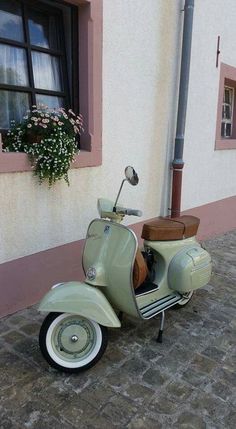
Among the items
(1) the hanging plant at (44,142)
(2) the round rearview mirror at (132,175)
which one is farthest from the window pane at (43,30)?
(2) the round rearview mirror at (132,175)

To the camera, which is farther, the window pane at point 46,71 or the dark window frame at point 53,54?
the window pane at point 46,71

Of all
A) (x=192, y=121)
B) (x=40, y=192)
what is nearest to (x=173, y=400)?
(x=40, y=192)

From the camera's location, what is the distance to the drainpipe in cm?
430

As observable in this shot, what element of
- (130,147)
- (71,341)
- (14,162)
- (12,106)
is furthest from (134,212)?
(130,147)

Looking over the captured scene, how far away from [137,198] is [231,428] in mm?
2698

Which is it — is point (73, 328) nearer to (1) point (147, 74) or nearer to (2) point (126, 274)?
(2) point (126, 274)

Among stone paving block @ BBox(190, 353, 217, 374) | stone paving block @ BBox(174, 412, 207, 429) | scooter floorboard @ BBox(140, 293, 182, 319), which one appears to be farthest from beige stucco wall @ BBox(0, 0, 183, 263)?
stone paving block @ BBox(174, 412, 207, 429)

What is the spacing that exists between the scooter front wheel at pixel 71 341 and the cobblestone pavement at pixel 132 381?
0.09 meters

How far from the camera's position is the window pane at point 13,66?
3113 mm

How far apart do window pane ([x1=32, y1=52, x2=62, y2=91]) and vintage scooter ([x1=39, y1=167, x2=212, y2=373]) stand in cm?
138

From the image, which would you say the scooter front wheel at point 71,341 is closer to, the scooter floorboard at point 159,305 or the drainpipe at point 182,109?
the scooter floorboard at point 159,305

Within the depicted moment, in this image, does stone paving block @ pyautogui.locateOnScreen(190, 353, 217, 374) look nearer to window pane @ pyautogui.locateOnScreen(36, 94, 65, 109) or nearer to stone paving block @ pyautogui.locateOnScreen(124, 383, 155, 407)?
stone paving block @ pyautogui.locateOnScreen(124, 383, 155, 407)

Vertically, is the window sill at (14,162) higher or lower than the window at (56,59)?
lower

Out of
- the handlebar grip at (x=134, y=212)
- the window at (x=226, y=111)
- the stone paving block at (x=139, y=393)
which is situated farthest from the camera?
the window at (x=226, y=111)
